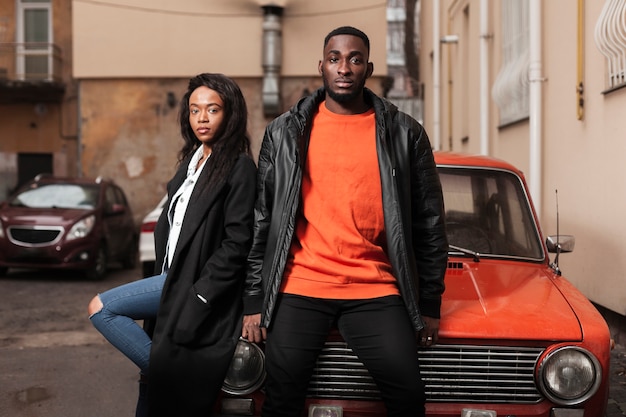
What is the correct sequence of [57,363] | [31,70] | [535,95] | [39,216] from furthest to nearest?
1. [31,70]
2. [39,216]
3. [535,95]
4. [57,363]

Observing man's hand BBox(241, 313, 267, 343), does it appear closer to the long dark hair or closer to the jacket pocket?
the jacket pocket

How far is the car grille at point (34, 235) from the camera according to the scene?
11984 mm

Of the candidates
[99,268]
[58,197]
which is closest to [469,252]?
[99,268]

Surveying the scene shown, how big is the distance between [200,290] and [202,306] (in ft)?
0.21

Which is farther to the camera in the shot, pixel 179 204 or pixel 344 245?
pixel 179 204

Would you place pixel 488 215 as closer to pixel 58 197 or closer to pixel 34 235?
pixel 34 235

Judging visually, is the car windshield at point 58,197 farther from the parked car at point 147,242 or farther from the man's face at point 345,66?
the man's face at point 345,66

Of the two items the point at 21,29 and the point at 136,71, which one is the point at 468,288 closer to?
the point at 136,71

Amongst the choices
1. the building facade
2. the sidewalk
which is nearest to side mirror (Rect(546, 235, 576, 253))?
the sidewalk

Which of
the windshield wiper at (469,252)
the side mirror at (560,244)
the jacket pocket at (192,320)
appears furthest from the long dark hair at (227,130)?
the side mirror at (560,244)

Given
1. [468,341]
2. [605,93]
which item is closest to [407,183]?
[468,341]

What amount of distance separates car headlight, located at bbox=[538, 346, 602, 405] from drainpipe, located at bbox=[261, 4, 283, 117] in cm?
1816

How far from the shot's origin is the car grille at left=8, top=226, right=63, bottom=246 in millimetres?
11984

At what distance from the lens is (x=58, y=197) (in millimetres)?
13156
